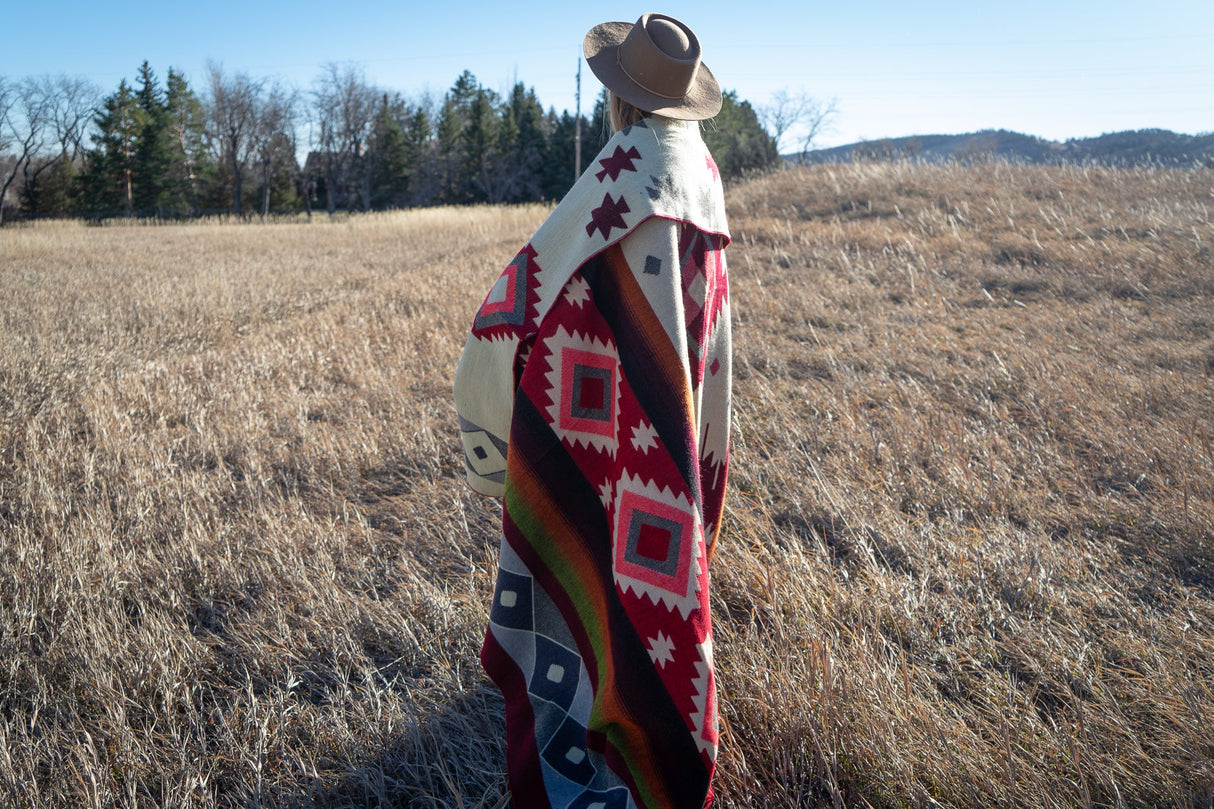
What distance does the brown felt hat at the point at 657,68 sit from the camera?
160cm

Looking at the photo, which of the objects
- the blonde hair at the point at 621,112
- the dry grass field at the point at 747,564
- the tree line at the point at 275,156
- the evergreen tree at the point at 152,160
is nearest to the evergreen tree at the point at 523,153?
the tree line at the point at 275,156

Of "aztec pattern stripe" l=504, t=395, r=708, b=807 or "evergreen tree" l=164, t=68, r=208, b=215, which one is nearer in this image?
"aztec pattern stripe" l=504, t=395, r=708, b=807

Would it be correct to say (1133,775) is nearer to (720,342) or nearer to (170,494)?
(720,342)

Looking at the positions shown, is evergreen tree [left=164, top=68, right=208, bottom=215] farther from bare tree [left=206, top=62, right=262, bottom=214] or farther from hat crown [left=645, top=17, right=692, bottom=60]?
hat crown [left=645, top=17, right=692, bottom=60]

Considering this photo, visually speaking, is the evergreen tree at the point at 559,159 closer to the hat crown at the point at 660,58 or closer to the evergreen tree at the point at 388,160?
the evergreen tree at the point at 388,160

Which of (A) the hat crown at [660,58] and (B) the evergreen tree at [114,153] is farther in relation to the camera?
(B) the evergreen tree at [114,153]

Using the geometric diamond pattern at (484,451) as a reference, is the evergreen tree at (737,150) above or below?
above

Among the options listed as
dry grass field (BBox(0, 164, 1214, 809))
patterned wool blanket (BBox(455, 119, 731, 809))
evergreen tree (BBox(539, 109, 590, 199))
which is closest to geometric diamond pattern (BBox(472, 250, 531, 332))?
patterned wool blanket (BBox(455, 119, 731, 809))

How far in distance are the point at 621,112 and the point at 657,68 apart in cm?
18

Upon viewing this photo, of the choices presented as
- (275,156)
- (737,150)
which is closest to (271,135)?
(275,156)

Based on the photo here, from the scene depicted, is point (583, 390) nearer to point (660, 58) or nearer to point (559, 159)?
point (660, 58)

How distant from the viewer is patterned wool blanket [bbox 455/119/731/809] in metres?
1.51

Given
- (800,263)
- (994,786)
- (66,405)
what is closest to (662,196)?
(994,786)

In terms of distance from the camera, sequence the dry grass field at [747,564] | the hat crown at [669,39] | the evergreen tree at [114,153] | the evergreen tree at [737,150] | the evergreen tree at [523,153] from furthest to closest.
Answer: the evergreen tree at [523,153] < the evergreen tree at [114,153] < the evergreen tree at [737,150] < the dry grass field at [747,564] < the hat crown at [669,39]
